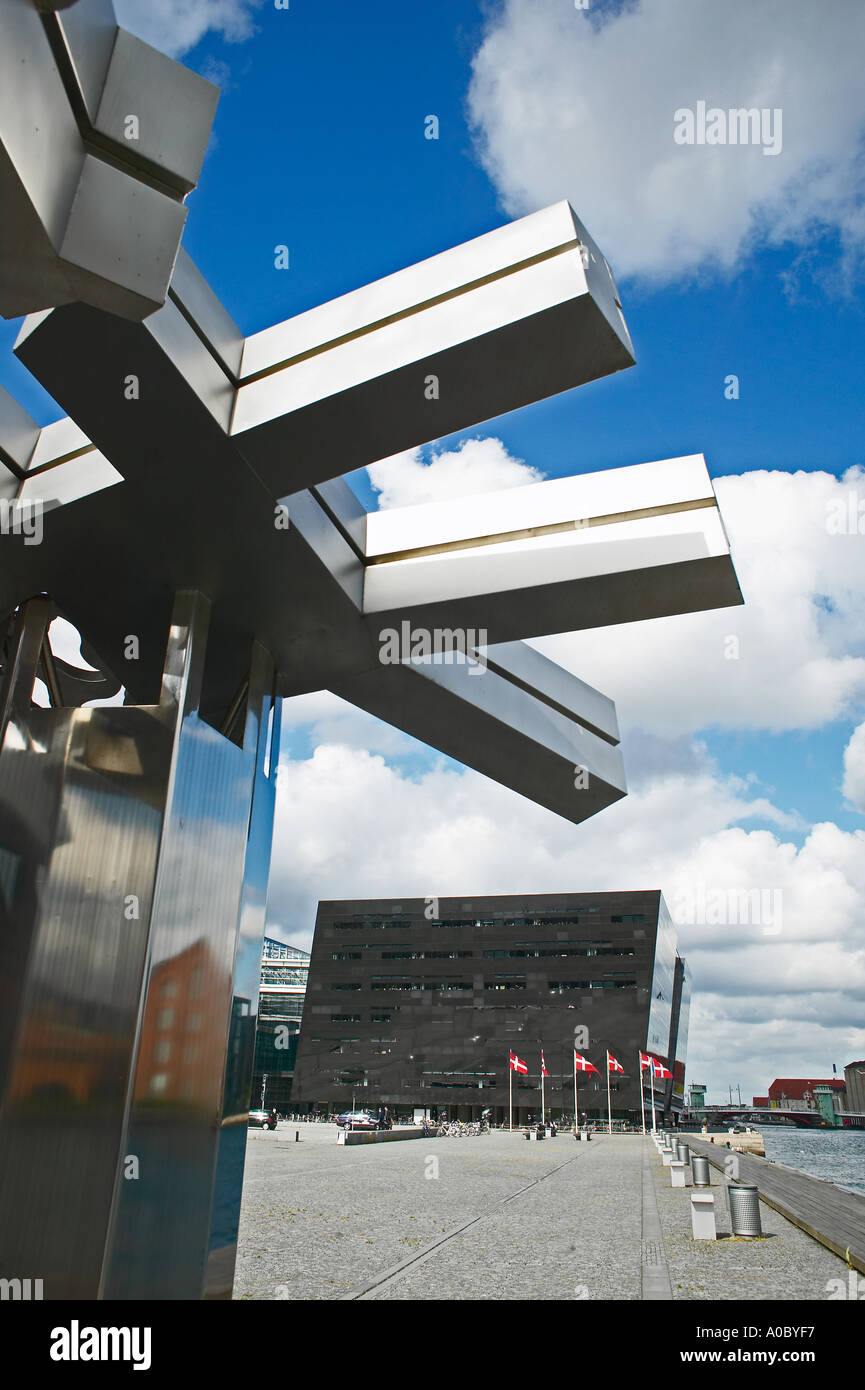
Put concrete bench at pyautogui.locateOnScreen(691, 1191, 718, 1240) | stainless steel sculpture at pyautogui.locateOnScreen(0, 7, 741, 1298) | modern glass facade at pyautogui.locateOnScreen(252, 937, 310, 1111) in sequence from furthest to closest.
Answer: modern glass facade at pyautogui.locateOnScreen(252, 937, 310, 1111) < concrete bench at pyautogui.locateOnScreen(691, 1191, 718, 1240) < stainless steel sculpture at pyautogui.locateOnScreen(0, 7, 741, 1298)

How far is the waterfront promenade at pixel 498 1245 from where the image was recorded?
8.16 m

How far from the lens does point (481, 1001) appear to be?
269 ft

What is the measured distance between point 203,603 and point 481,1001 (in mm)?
80371

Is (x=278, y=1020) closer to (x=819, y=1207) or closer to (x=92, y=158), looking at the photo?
(x=819, y=1207)

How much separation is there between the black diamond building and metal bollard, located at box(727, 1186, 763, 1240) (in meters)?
65.0

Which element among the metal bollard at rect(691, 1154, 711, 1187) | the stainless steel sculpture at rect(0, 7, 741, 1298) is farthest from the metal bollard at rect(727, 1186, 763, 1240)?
the stainless steel sculpture at rect(0, 7, 741, 1298)

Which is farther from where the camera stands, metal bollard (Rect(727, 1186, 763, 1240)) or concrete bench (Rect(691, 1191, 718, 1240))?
metal bollard (Rect(727, 1186, 763, 1240))

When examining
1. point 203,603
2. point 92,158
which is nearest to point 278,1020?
point 203,603

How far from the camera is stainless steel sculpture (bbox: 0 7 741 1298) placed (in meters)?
5.08

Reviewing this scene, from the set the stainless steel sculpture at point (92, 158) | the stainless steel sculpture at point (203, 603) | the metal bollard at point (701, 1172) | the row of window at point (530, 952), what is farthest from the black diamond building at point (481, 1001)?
the stainless steel sculpture at point (92, 158)

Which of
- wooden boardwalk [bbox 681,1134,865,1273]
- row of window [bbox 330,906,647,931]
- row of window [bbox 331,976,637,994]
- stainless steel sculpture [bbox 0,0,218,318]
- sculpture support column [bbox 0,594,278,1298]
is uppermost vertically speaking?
row of window [bbox 330,906,647,931]

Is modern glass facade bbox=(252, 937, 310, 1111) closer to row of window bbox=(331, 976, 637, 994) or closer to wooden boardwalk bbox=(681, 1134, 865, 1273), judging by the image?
row of window bbox=(331, 976, 637, 994)
